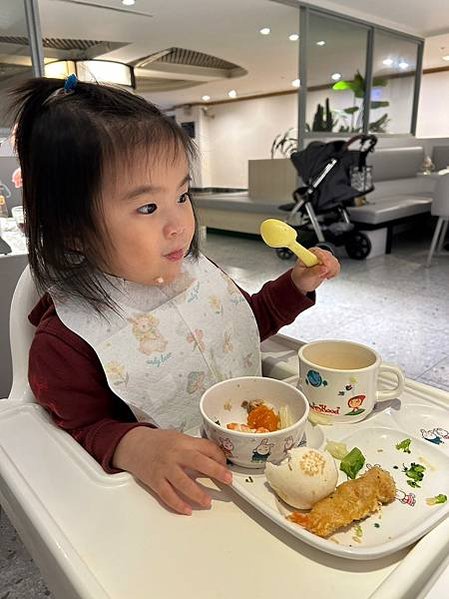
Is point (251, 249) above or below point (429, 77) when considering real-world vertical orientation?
below

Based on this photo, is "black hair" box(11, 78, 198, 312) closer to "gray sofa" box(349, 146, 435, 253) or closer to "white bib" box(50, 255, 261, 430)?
"white bib" box(50, 255, 261, 430)

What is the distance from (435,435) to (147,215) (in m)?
0.39

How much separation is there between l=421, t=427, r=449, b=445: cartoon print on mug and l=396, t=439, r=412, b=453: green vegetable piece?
0.02 m

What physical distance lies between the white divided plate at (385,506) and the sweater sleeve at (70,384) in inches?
7.2

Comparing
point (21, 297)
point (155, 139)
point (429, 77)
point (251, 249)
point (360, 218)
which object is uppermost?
point (429, 77)

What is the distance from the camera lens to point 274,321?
2.56 ft

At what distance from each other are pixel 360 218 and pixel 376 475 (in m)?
3.49

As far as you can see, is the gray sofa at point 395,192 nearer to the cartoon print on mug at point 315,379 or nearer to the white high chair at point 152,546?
the cartoon print on mug at point 315,379

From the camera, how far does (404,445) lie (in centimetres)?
49

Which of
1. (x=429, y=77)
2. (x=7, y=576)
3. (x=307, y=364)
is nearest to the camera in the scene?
(x=307, y=364)

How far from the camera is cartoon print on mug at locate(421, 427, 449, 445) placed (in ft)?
1.64

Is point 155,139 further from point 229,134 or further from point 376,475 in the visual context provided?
point 229,134

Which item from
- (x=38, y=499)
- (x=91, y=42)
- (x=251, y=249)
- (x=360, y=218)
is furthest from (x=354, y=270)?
(x=91, y=42)

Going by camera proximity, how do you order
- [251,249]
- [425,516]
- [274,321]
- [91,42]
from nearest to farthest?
[425,516]
[274,321]
[251,249]
[91,42]
